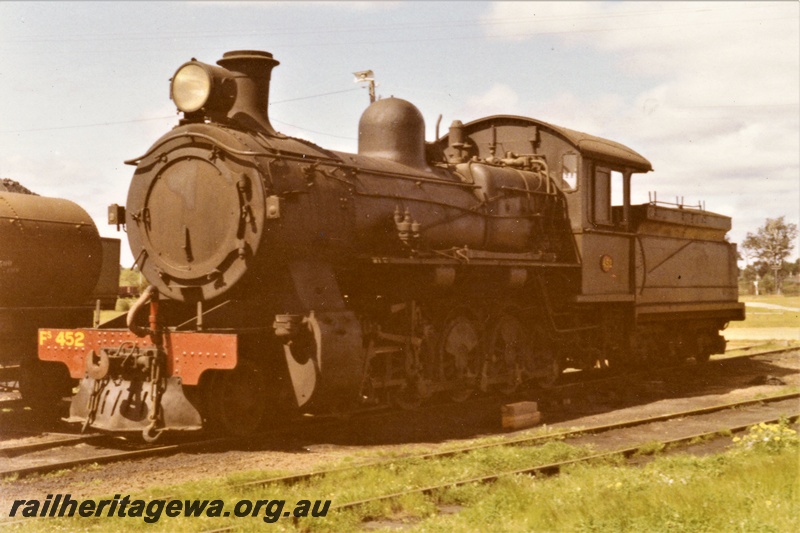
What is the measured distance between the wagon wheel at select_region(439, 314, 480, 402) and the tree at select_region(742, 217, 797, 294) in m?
85.5

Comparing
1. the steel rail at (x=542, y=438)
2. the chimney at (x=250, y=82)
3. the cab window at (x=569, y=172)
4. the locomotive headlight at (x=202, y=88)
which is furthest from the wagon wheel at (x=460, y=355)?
the locomotive headlight at (x=202, y=88)

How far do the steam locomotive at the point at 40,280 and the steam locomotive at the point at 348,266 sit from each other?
0.98m

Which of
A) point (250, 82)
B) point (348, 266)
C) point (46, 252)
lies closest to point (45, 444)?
point (46, 252)

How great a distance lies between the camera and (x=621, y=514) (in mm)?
5980

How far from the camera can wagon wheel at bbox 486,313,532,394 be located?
1195 cm

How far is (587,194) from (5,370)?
8678mm

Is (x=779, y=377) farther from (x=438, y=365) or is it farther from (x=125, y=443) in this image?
(x=125, y=443)

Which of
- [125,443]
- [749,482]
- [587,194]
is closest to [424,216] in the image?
[587,194]

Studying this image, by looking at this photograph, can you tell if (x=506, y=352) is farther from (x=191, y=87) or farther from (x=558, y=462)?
(x=191, y=87)

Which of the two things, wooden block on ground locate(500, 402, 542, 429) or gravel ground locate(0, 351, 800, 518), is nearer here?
gravel ground locate(0, 351, 800, 518)

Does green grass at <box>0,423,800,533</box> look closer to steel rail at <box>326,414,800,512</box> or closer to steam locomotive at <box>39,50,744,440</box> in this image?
steel rail at <box>326,414,800,512</box>

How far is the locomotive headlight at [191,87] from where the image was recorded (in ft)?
29.2

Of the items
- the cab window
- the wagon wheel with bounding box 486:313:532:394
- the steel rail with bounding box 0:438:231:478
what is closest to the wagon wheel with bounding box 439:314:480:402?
the wagon wheel with bounding box 486:313:532:394

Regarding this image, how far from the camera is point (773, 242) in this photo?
92.3 meters
